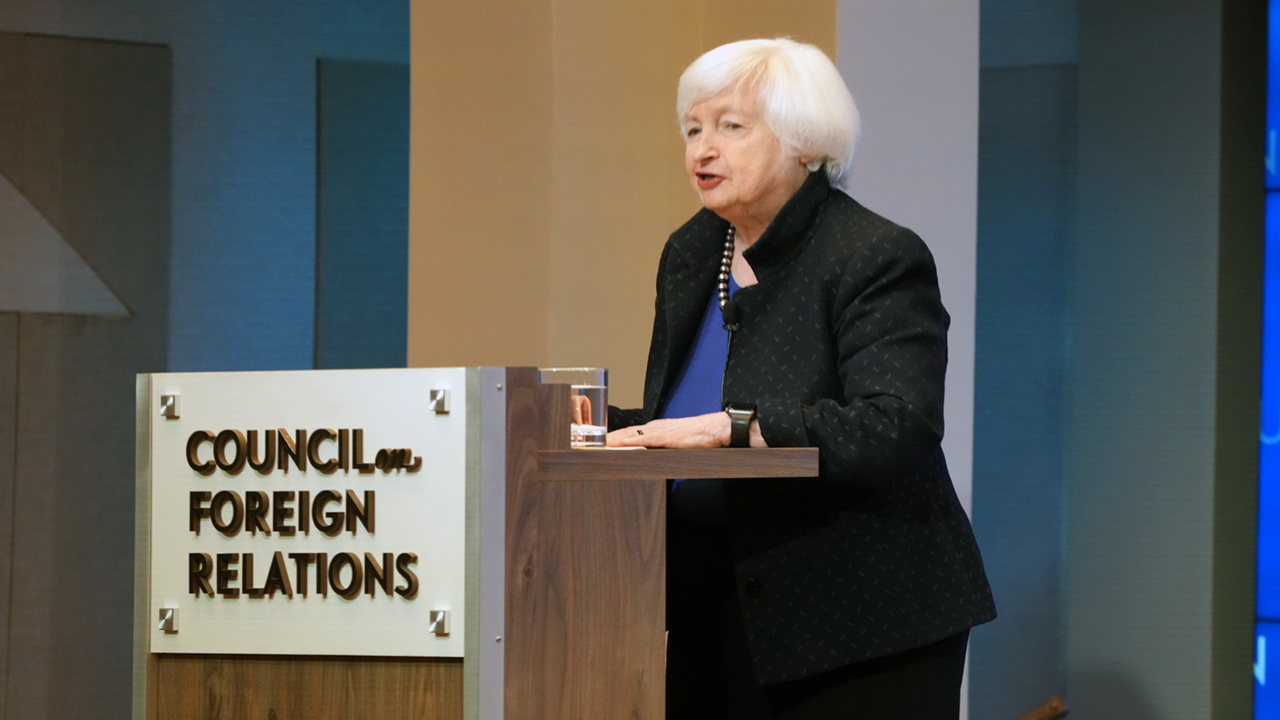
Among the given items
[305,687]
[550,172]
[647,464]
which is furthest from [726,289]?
[550,172]

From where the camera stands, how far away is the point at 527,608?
1386 millimetres

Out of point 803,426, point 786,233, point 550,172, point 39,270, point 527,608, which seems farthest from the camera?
point 550,172

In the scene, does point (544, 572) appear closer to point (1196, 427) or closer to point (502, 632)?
point (502, 632)

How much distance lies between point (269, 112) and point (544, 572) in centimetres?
213

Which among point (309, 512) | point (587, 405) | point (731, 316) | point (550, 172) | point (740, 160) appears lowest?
point (309, 512)

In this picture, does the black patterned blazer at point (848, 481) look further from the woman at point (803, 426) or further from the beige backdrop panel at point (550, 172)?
the beige backdrop panel at point (550, 172)

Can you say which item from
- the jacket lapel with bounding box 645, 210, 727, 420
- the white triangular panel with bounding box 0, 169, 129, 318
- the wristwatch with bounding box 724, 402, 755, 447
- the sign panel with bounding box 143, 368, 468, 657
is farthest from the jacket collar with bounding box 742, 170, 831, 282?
the white triangular panel with bounding box 0, 169, 129, 318

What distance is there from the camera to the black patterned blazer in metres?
1.58

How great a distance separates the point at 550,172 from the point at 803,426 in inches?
84.4

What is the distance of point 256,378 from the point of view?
4.69 feet

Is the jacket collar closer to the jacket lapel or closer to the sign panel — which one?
the jacket lapel

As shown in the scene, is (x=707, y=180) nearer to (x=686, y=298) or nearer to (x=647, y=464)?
(x=686, y=298)

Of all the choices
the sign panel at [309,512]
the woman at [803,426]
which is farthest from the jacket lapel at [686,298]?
the sign panel at [309,512]

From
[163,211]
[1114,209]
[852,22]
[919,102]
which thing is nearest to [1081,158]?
[1114,209]
